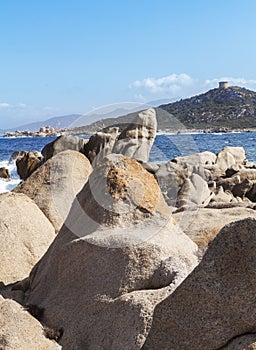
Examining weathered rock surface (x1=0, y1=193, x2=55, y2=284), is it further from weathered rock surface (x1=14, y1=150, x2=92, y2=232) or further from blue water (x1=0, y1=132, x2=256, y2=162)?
blue water (x1=0, y1=132, x2=256, y2=162)

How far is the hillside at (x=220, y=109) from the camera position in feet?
379

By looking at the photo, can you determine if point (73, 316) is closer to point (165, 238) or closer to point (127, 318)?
point (127, 318)

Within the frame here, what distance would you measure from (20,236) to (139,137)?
1368 centimetres

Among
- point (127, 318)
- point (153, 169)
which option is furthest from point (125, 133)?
point (127, 318)

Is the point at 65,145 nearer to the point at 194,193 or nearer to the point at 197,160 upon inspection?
the point at 197,160

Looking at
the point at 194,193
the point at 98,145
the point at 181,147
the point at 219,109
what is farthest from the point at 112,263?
the point at 219,109

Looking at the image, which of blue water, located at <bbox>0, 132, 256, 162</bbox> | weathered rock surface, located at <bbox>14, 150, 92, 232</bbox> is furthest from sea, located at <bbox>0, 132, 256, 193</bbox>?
weathered rock surface, located at <bbox>14, 150, 92, 232</bbox>

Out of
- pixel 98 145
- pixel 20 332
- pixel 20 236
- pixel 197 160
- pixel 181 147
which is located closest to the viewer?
pixel 20 332

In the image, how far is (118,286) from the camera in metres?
6.11

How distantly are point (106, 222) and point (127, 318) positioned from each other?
5.43 feet

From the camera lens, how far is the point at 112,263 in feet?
20.9

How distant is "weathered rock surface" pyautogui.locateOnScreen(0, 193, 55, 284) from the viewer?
8.41 meters

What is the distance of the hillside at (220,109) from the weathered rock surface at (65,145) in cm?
8155

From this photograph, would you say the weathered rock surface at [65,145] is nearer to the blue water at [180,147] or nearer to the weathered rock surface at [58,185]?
the blue water at [180,147]
